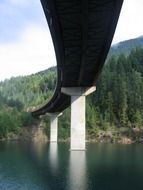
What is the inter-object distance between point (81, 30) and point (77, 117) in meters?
33.4

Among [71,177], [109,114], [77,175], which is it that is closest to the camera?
[71,177]

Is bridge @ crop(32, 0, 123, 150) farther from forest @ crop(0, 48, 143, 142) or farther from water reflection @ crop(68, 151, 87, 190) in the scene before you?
forest @ crop(0, 48, 143, 142)

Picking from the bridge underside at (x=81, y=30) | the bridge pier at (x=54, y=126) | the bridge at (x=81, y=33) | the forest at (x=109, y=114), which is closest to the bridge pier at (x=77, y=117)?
the bridge at (x=81, y=33)

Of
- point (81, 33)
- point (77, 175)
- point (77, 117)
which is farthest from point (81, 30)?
point (77, 117)

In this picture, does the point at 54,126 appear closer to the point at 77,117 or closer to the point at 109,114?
the point at 109,114

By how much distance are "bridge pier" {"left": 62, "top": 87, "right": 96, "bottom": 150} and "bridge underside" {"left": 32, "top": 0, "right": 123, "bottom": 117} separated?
1260 centimetres

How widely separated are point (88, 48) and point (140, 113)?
3784 inches

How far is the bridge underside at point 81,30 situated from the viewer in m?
29.0

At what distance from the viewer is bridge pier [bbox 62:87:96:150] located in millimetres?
66188

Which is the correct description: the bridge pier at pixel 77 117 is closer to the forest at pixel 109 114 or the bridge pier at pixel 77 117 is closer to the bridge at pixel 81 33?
the bridge at pixel 81 33

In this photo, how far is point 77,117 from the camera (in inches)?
2618

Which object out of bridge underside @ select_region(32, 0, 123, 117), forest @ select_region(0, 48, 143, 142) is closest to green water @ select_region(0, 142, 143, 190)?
bridge underside @ select_region(32, 0, 123, 117)

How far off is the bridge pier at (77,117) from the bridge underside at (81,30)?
12.6 meters

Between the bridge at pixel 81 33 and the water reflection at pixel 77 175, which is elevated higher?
the bridge at pixel 81 33
